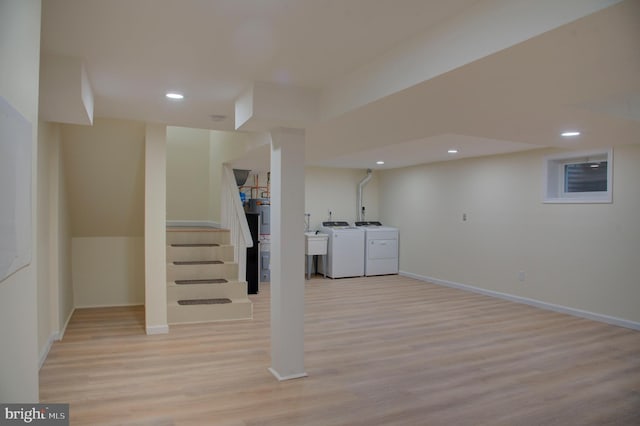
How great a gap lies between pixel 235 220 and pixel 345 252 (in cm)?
291

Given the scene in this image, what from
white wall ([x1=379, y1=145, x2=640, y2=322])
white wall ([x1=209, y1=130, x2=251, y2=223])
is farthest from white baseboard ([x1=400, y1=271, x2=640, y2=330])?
white wall ([x1=209, y1=130, x2=251, y2=223])

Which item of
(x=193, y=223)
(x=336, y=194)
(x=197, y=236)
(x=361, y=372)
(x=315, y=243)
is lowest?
(x=361, y=372)

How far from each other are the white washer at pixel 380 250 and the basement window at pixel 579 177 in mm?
3271

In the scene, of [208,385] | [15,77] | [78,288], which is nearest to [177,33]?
[15,77]

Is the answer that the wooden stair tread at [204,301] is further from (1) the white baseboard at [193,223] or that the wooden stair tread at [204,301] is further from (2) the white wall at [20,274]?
(2) the white wall at [20,274]

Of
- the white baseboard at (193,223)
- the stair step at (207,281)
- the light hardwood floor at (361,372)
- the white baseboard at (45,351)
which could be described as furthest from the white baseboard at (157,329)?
the white baseboard at (193,223)


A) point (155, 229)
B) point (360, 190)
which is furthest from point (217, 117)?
point (360, 190)

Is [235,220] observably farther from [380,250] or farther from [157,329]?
[380,250]

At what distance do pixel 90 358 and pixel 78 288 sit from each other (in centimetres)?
215

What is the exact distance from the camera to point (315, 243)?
8164 mm

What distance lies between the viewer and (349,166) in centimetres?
866

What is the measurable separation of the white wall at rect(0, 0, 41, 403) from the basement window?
5875mm

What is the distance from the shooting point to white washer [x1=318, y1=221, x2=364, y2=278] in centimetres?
817

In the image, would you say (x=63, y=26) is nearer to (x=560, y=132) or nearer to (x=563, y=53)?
(x=563, y=53)
